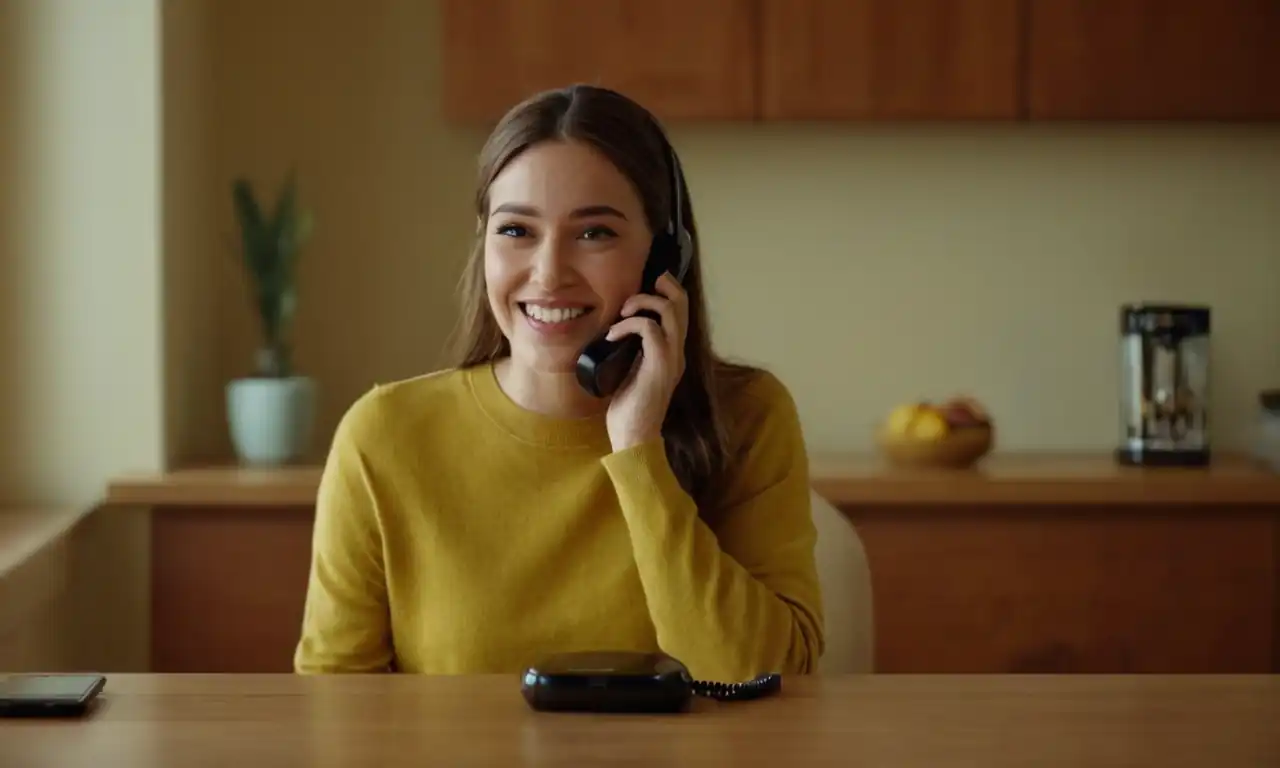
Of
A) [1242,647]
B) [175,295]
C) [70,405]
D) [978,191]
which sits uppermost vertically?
[978,191]

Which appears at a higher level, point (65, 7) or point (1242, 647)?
point (65, 7)

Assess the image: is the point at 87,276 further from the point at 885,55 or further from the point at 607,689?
the point at 607,689

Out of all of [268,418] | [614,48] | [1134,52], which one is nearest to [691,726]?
[268,418]

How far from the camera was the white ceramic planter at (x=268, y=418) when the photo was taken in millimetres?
2748

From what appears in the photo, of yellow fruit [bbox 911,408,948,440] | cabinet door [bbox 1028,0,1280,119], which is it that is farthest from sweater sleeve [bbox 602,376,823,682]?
cabinet door [bbox 1028,0,1280,119]

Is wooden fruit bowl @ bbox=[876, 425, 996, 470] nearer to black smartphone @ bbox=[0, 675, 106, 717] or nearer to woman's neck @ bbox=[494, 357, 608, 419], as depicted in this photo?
woman's neck @ bbox=[494, 357, 608, 419]

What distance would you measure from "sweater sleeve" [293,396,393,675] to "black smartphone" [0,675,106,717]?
0.36m

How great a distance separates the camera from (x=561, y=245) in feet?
5.23

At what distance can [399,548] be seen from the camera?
1.66 m

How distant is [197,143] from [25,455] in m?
0.64

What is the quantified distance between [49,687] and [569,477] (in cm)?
59

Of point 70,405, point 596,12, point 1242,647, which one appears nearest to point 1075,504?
point 1242,647

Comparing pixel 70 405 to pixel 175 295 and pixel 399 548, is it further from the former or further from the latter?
pixel 399 548

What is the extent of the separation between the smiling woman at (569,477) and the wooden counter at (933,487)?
0.88 m
